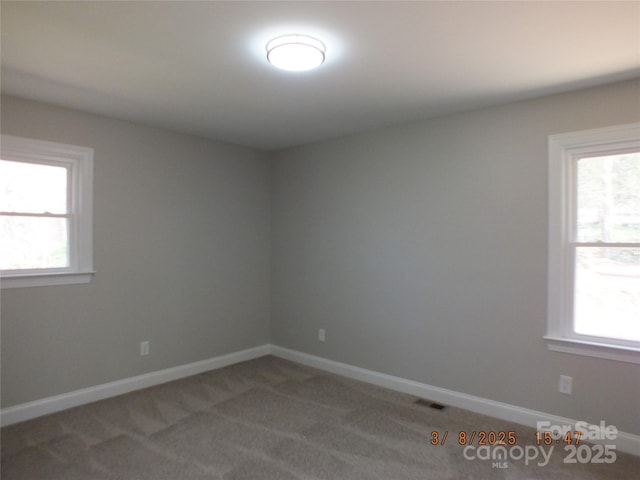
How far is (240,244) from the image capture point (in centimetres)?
448

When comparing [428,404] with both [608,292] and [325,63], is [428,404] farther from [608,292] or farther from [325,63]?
[325,63]

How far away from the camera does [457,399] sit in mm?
3254

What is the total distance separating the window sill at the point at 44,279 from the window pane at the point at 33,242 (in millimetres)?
97

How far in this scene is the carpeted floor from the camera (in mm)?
2359

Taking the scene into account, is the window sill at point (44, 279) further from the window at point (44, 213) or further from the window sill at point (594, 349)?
the window sill at point (594, 349)

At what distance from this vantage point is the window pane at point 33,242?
9.71 ft

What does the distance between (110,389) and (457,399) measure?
2.90 meters

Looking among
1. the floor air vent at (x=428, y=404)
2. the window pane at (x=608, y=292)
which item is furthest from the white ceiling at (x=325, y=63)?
the floor air vent at (x=428, y=404)

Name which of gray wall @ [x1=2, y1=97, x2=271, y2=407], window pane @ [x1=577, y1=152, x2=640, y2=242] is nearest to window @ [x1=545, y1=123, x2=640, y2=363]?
window pane @ [x1=577, y1=152, x2=640, y2=242]

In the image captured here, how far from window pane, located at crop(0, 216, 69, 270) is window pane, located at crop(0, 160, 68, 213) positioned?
90 millimetres

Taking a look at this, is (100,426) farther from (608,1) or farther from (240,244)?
(608,1)

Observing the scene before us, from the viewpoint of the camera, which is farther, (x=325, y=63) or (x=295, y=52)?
(x=325, y=63)

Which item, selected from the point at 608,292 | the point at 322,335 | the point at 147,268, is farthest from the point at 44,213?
the point at 608,292

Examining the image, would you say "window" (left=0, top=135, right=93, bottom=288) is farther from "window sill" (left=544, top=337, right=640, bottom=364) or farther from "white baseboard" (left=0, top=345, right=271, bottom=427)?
"window sill" (left=544, top=337, right=640, bottom=364)
